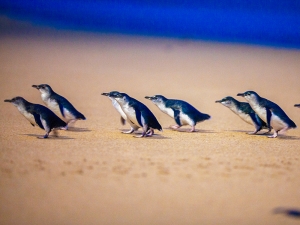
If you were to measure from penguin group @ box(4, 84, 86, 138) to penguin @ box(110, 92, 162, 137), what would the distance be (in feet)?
2.66

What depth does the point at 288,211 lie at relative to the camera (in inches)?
211

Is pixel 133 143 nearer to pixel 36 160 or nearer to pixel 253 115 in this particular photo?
pixel 36 160

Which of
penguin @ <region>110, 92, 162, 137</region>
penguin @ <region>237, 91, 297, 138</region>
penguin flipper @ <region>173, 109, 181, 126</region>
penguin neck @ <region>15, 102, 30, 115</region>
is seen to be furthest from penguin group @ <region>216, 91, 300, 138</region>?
penguin neck @ <region>15, 102, 30, 115</region>

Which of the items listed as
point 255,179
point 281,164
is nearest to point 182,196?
point 255,179

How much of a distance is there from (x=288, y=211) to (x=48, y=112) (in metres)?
4.19

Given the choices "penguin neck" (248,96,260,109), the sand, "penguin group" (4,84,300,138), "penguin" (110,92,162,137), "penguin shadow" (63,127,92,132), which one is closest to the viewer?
the sand

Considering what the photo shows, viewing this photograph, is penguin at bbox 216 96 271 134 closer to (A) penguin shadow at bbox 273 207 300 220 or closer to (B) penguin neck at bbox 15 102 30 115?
(B) penguin neck at bbox 15 102 30 115

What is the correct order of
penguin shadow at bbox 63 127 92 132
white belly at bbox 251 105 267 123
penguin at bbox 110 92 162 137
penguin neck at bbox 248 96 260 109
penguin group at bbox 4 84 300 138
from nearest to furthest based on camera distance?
penguin group at bbox 4 84 300 138 → penguin at bbox 110 92 162 137 → white belly at bbox 251 105 267 123 → penguin neck at bbox 248 96 260 109 → penguin shadow at bbox 63 127 92 132

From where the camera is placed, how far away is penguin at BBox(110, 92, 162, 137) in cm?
864

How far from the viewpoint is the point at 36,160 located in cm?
681

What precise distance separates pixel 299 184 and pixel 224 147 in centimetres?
206

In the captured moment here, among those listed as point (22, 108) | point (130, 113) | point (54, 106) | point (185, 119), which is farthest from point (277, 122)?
point (22, 108)

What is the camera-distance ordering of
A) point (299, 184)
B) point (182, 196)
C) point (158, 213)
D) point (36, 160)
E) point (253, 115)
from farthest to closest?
point (253, 115) < point (36, 160) < point (299, 184) < point (182, 196) < point (158, 213)

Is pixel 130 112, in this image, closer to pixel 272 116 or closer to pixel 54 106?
pixel 54 106
